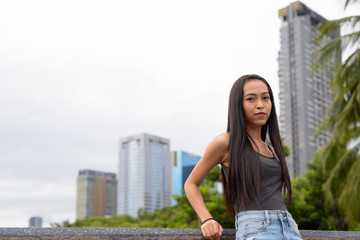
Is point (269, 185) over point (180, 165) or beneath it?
beneath

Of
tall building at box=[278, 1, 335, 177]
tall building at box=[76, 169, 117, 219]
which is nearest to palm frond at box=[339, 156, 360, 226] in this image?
tall building at box=[278, 1, 335, 177]

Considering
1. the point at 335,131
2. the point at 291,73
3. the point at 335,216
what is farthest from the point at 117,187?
the point at 335,131

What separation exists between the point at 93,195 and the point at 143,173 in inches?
659

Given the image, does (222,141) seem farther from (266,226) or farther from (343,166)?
(343,166)

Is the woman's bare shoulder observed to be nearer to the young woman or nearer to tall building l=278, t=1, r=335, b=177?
the young woman

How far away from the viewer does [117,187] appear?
143 meters

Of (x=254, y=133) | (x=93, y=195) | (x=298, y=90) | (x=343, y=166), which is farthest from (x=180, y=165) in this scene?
(x=254, y=133)

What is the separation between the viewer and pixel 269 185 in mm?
2160

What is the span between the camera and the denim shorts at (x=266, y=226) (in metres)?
2.01

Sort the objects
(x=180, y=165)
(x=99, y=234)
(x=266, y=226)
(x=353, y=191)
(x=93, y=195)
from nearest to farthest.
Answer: (x=266, y=226)
(x=99, y=234)
(x=353, y=191)
(x=93, y=195)
(x=180, y=165)

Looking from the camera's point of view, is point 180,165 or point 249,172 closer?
point 249,172

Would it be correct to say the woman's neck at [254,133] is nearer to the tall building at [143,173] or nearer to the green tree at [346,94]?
the green tree at [346,94]

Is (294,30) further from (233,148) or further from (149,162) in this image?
(149,162)

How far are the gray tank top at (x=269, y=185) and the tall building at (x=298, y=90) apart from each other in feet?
214
